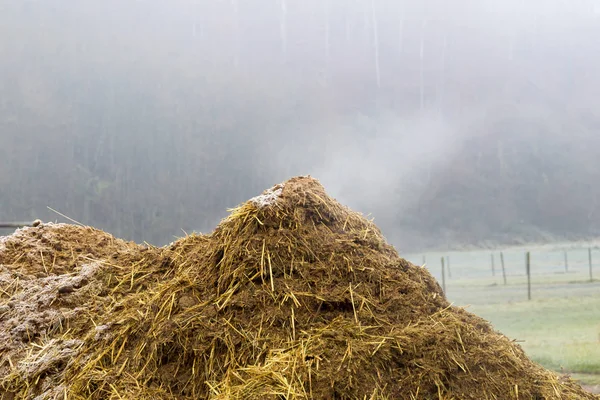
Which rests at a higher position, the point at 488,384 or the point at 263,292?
the point at 263,292

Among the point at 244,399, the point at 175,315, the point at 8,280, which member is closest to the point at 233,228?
the point at 175,315

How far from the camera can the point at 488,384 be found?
7.32 feet

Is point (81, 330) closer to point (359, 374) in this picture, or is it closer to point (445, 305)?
point (359, 374)

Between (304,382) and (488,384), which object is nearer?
(304,382)

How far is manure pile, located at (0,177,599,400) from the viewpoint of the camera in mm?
2125

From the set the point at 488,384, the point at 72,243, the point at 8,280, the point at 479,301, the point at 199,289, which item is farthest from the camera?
the point at 479,301

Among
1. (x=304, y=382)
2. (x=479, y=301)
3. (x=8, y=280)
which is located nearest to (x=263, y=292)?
(x=304, y=382)

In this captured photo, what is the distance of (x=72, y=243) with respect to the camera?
160 inches

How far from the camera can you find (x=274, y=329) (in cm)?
232

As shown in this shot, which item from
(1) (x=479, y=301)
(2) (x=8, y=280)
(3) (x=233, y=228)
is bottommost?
(1) (x=479, y=301)

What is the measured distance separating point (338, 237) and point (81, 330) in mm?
1531

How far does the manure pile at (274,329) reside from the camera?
6.97 ft

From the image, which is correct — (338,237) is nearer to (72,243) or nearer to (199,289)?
(199,289)

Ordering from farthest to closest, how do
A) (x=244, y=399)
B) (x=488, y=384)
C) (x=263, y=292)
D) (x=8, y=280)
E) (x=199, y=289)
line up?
(x=8, y=280) < (x=199, y=289) < (x=263, y=292) < (x=488, y=384) < (x=244, y=399)
